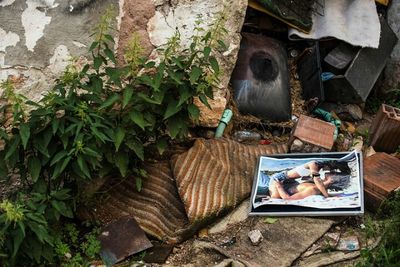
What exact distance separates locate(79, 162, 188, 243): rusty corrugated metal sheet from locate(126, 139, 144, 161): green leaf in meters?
0.38

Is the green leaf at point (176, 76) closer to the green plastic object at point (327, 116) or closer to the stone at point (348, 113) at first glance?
the green plastic object at point (327, 116)

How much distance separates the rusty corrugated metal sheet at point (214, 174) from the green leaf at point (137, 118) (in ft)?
1.81

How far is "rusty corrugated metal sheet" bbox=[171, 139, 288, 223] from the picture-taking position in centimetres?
427

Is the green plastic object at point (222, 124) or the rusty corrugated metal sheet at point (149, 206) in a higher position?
the green plastic object at point (222, 124)

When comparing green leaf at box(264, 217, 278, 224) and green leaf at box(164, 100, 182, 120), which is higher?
green leaf at box(164, 100, 182, 120)

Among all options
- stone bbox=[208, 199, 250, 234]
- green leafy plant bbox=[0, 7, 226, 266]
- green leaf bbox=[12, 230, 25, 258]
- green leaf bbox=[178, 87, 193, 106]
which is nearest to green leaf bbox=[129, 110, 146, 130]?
green leafy plant bbox=[0, 7, 226, 266]

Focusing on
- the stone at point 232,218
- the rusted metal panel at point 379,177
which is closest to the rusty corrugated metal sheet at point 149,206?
the stone at point 232,218

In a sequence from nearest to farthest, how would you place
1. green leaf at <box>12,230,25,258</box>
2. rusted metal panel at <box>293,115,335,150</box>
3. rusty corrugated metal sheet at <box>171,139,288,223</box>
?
green leaf at <box>12,230,25,258</box>, rusty corrugated metal sheet at <box>171,139,288,223</box>, rusted metal panel at <box>293,115,335,150</box>

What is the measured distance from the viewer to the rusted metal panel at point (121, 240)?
13.4 feet

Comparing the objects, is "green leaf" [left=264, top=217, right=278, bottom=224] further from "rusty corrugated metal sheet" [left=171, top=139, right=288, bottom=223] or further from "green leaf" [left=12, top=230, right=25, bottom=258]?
"green leaf" [left=12, top=230, right=25, bottom=258]

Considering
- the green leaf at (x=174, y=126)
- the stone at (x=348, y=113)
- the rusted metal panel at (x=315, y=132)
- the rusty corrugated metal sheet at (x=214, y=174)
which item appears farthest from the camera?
the stone at (x=348, y=113)

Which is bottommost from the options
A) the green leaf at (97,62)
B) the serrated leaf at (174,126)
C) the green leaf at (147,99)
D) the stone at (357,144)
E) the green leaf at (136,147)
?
the stone at (357,144)

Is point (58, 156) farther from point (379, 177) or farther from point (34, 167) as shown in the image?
point (379, 177)

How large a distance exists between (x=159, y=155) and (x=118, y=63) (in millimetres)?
676
